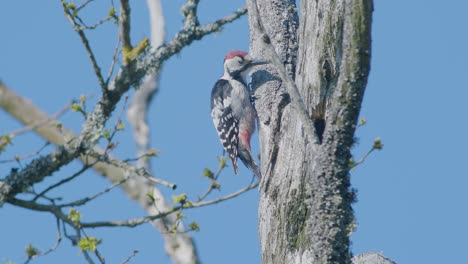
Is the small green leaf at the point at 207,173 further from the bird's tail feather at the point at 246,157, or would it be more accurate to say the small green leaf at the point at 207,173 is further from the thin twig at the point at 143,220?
the bird's tail feather at the point at 246,157

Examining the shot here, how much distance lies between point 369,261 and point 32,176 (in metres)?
1.74

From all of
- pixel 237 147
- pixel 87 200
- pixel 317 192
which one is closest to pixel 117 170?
pixel 87 200


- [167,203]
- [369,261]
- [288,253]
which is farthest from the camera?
[167,203]

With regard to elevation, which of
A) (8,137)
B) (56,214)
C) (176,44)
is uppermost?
(176,44)

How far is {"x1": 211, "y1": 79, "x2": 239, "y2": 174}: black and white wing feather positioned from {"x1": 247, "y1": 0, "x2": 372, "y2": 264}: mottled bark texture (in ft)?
4.28

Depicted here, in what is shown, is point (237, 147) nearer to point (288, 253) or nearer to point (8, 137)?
point (288, 253)

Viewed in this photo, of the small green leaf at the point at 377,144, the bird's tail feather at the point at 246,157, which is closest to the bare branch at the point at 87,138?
the small green leaf at the point at 377,144

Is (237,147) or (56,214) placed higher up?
(237,147)

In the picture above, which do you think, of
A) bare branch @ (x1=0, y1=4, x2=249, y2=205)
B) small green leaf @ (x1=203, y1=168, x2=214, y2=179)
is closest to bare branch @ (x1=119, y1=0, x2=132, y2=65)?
bare branch @ (x1=0, y1=4, x2=249, y2=205)

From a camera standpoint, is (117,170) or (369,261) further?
(369,261)

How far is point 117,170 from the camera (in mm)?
3775

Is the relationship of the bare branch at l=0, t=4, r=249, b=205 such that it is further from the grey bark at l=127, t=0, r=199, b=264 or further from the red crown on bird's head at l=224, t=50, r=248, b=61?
the red crown on bird's head at l=224, t=50, r=248, b=61

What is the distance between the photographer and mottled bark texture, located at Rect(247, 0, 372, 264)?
9.61ft

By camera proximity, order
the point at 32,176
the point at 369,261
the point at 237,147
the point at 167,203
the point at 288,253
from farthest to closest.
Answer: the point at 237,147 < the point at 167,203 < the point at 369,261 < the point at 288,253 < the point at 32,176
